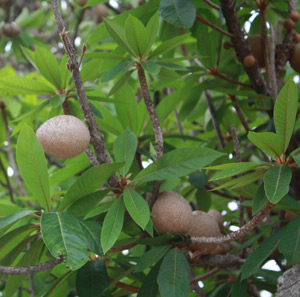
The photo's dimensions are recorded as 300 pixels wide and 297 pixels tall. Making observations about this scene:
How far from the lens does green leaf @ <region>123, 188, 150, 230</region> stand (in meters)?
0.93

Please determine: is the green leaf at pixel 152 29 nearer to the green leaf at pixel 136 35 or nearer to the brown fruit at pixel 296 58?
the green leaf at pixel 136 35

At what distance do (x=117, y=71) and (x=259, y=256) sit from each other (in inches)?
19.6

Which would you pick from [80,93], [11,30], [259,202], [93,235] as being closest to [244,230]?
[259,202]

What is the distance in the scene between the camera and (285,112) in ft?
2.93

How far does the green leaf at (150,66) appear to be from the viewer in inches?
39.8

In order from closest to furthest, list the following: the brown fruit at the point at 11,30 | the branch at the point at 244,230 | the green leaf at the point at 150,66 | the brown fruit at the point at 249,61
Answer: the branch at the point at 244,230
the green leaf at the point at 150,66
the brown fruit at the point at 249,61
the brown fruit at the point at 11,30

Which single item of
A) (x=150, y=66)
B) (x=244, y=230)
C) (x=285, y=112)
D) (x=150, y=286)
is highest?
(x=150, y=66)

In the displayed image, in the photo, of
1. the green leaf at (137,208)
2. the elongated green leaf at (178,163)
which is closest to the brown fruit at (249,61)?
the elongated green leaf at (178,163)

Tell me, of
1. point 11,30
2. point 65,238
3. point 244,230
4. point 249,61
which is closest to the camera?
point 65,238

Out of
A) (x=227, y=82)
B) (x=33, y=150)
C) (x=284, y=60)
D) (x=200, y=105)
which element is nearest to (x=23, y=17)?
(x=200, y=105)

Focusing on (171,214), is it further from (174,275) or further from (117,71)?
(117,71)

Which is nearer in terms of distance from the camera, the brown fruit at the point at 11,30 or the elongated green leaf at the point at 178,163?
the elongated green leaf at the point at 178,163

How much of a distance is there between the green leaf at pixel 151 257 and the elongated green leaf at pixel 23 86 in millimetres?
424

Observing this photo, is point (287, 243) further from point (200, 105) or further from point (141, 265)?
point (200, 105)
